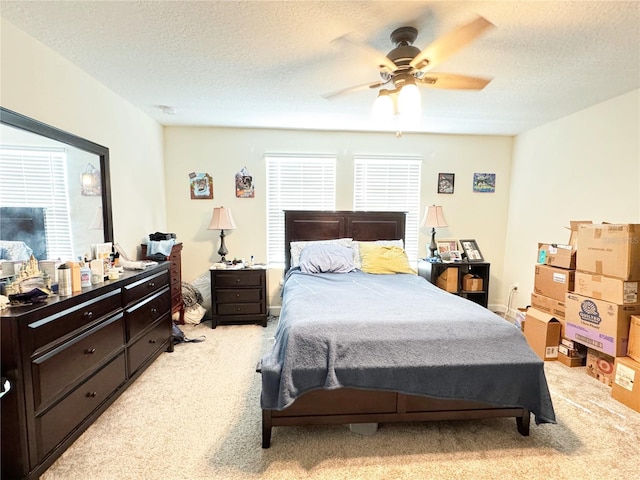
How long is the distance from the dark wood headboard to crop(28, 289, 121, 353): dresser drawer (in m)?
2.13

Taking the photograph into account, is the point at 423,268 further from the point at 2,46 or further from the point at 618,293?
the point at 2,46

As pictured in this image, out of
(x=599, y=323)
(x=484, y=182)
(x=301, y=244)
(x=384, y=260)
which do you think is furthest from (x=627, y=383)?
(x=301, y=244)

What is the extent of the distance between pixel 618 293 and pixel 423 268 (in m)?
1.82

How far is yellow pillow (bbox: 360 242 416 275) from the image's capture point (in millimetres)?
3293

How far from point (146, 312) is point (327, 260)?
175 centimetres

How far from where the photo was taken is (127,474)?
1.55 meters

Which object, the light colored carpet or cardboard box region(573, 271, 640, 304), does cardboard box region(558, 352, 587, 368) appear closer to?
the light colored carpet

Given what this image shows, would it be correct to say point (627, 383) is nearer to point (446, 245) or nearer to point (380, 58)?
point (446, 245)

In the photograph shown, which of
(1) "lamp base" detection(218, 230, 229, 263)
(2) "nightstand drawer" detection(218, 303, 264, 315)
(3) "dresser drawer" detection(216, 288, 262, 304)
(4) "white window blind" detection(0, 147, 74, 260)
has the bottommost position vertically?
(2) "nightstand drawer" detection(218, 303, 264, 315)

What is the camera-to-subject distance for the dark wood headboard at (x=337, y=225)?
3873 mm

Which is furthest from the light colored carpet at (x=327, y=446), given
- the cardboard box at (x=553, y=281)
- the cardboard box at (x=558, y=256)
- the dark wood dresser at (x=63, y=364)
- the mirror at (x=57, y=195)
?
the mirror at (x=57, y=195)

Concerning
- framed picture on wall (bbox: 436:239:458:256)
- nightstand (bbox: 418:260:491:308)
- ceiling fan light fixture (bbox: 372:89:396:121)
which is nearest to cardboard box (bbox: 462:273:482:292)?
nightstand (bbox: 418:260:491:308)

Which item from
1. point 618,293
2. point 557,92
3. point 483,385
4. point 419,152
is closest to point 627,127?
point 557,92

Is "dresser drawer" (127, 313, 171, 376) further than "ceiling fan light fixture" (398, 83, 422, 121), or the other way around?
"dresser drawer" (127, 313, 171, 376)
